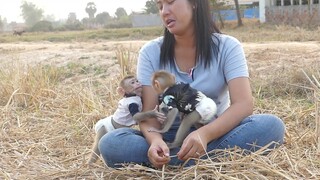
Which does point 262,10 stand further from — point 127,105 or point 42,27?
point 127,105

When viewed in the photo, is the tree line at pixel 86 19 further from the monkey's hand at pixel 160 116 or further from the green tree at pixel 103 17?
the monkey's hand at pixel 160 116

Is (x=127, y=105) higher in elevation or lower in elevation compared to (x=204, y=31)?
lower

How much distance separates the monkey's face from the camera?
9.86 feet

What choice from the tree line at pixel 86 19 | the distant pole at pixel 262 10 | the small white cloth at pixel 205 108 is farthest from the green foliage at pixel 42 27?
the small white cloth at pixel 205 108

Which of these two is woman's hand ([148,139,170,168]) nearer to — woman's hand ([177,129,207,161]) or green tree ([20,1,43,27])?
woman's hand ([177,129,207,161])

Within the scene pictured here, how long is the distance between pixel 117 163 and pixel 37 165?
654 millimetres

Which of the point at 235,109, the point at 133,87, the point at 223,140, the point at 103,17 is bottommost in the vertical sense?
the point at 103,17

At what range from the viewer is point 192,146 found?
2.65 metres

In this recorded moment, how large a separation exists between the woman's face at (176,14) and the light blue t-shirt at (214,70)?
208 mm

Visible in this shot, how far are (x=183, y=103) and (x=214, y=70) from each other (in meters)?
0.36

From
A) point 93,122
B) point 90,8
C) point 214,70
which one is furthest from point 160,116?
point 90,8

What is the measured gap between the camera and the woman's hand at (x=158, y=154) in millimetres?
2629

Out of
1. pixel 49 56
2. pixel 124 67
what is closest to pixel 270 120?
pixel 124 67

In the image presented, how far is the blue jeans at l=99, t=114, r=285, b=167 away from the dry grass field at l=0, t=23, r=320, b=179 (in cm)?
7
